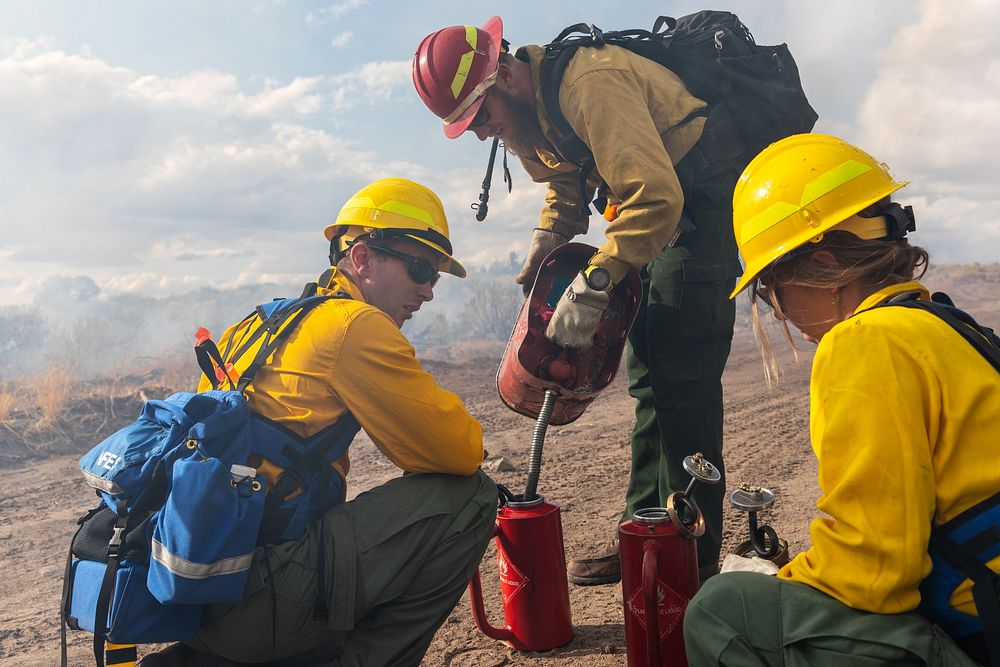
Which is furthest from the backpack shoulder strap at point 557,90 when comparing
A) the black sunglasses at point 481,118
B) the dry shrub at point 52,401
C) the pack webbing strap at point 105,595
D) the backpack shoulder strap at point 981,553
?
the dry shrub at point 52,401

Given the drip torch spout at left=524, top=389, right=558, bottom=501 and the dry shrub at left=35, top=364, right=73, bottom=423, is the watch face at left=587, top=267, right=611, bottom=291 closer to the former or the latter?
the drip torch spout at left=524, top=389, right=558, bottom=501

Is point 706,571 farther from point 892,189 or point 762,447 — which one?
point 762,447

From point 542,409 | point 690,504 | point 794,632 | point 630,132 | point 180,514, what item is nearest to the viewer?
point 794,632

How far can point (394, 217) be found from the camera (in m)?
3.05

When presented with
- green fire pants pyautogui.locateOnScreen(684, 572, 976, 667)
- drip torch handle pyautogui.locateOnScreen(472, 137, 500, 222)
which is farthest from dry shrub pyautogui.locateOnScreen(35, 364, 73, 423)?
green fire pants pyautogui.locateOnScreen(684, 572, 976, 667)

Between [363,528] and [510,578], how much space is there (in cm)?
70

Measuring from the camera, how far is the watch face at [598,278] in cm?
291

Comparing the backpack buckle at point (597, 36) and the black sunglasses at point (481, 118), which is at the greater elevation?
the backpack buckle at point (597, 36)

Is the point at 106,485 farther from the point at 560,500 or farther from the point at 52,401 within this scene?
the point at 52,401

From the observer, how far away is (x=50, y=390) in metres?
8.98

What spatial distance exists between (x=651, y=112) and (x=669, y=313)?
0.90m

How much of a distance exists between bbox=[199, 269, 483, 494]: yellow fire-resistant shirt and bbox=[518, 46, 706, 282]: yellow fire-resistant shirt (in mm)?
918

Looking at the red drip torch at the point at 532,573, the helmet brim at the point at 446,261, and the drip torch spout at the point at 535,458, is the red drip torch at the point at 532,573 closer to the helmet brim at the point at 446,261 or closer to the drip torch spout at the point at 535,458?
the drip torch spout at the point at 535,458

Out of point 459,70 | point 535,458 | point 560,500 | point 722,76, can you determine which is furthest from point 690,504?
point 560,500
